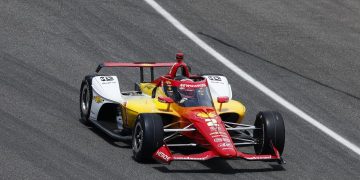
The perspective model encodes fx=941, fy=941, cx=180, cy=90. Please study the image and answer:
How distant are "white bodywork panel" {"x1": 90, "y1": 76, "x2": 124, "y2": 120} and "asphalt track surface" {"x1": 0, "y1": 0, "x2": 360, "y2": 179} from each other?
48cm

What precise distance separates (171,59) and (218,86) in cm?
523

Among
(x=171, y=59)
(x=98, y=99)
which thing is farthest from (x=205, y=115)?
(x=171, y=59)

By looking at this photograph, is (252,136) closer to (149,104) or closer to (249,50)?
(149,104)

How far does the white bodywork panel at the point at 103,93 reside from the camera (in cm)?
1784

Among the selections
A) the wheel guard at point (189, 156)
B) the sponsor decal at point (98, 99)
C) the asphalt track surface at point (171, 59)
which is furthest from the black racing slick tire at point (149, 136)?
the sponsor decal at point (98, 99)

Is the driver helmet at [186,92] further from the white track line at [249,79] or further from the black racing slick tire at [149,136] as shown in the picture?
the white track line at [249,79]

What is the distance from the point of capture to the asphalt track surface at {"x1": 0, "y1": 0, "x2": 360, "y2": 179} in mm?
16031

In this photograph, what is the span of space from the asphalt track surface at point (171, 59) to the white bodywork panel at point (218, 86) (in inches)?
48.6

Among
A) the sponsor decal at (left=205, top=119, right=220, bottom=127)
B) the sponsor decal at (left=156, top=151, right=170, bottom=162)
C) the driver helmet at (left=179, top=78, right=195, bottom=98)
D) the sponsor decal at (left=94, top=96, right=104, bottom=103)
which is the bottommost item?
the sponsor decal at (left=94, top=96, right=104, bottom=103)

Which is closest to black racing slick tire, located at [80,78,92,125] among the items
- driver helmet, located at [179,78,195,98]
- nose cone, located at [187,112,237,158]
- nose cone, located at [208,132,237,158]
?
driver helmet, located at [179,78,195,98]

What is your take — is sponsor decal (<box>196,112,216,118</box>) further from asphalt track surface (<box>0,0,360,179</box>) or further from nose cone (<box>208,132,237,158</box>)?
asphalt track surface (<box>0,0,360,179</box>)

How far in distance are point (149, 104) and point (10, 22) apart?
28.5 ft

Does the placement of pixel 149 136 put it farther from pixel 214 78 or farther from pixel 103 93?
pixel 214 78

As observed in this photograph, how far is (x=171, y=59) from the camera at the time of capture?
933 inches
